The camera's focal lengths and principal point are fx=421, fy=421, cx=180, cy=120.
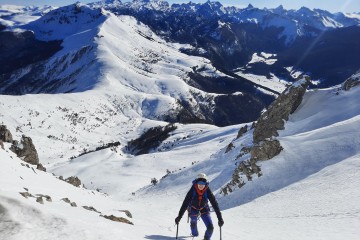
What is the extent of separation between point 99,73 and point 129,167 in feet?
321

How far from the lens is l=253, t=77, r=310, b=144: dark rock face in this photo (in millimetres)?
39469

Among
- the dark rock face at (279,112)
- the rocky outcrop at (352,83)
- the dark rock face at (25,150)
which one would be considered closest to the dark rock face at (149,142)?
the dark rock face at (279,112)

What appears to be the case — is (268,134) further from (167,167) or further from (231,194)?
(167,167)

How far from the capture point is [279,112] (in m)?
41.5

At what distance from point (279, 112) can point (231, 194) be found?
15107 mm

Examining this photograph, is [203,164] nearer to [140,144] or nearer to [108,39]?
[140,144]

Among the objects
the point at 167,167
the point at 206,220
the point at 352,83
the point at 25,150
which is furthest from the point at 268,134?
the point at 206,220

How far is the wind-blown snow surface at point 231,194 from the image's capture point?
12.5 metres

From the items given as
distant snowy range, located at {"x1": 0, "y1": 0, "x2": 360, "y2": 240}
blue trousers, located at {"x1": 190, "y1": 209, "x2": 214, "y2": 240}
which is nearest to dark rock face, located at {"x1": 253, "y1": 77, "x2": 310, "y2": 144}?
distant snowy range, located at {"x1": 0, "y1": 0, "x2": 360, "y2": 240}

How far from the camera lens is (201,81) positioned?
184m

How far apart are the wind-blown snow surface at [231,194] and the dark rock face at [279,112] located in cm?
89

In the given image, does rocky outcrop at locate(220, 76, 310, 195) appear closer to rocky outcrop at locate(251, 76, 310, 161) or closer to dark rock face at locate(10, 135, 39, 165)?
rocky outcrop at locate(251, 76, 310, 161)

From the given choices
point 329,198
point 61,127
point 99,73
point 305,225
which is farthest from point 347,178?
point 99,73

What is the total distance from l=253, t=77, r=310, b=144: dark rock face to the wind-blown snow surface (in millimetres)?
889
